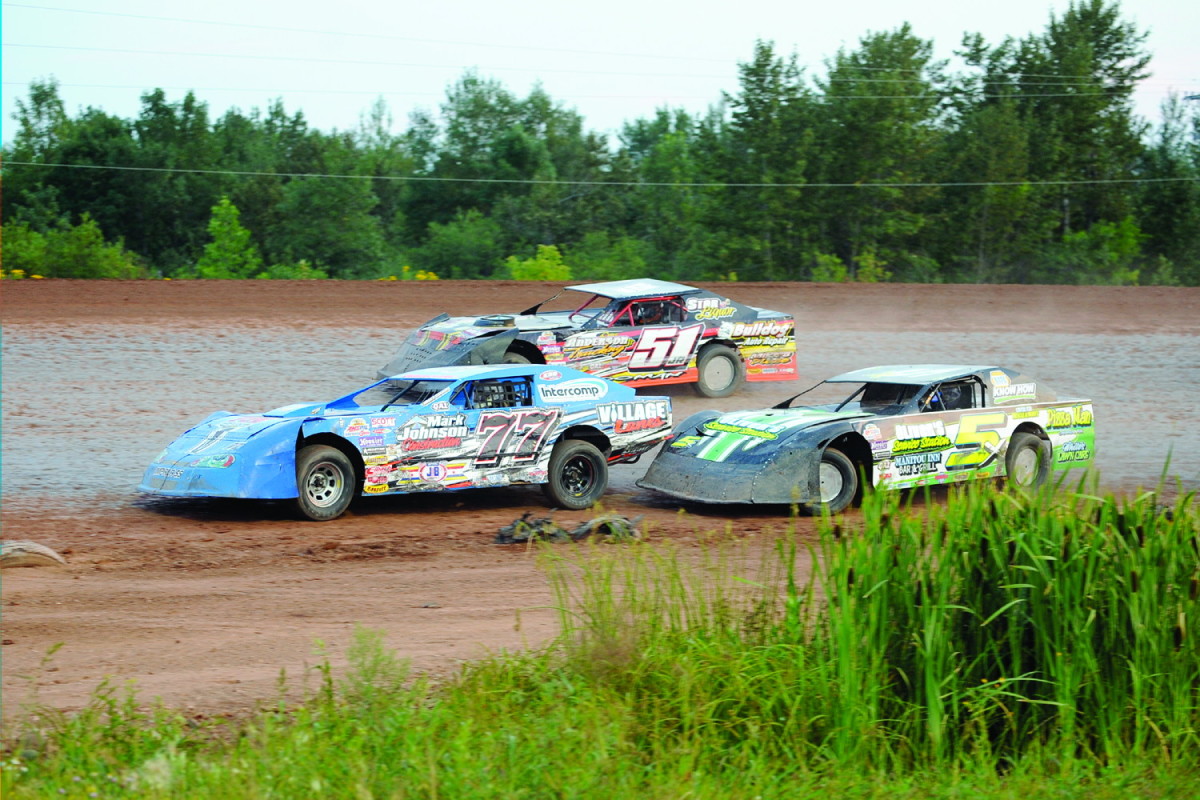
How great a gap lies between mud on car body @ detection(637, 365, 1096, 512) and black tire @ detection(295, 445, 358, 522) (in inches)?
108

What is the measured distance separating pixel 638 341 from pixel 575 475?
523cm

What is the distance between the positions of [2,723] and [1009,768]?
4625mm

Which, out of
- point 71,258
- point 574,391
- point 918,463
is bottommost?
point 918,463

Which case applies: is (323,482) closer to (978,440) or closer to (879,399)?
(879,399)

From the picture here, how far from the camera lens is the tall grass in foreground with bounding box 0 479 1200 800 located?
16.8 ft

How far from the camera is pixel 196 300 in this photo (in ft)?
75.0

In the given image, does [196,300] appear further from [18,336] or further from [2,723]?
[2,723]

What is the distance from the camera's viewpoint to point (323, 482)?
1050 cm

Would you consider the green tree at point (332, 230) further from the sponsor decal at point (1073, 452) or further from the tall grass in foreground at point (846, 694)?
the tall grass in foreground at point (846, 694)

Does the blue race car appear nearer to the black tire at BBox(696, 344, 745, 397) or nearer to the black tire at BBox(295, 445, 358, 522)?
the black tire at BBox(295, 445, 358, 522)

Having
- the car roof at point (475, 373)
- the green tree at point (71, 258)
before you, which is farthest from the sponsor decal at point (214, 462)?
the green tree at point (71, 258)

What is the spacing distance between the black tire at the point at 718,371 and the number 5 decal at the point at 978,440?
598 cm

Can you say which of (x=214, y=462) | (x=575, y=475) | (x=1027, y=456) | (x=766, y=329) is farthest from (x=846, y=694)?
(x=766, y=329)

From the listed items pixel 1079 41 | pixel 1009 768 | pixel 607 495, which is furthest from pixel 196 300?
pixel 1079 41
